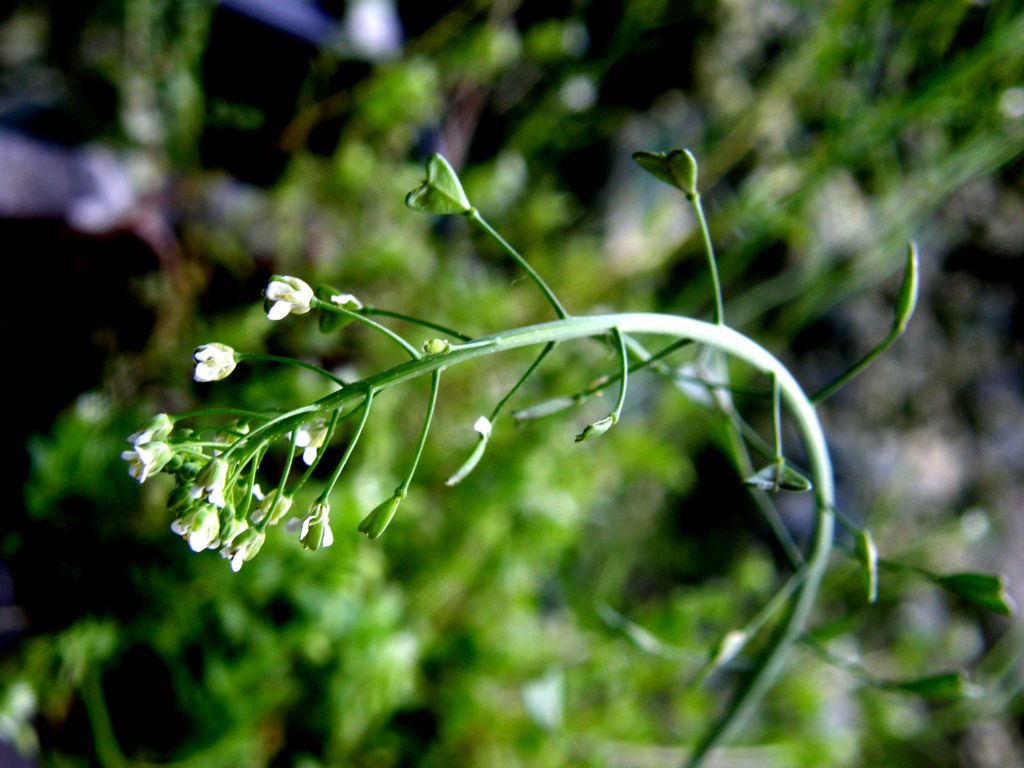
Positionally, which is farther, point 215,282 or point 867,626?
point 867,626

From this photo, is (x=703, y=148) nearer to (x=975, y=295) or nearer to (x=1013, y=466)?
(x=975, y=295)

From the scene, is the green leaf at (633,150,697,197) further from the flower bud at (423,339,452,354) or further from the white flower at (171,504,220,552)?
the white flower at (171,504,220,552)

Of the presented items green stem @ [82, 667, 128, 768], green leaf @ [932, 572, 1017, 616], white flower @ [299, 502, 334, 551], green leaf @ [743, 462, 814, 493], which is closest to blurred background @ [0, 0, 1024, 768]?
green stem @ [82, 667, 128, 768]

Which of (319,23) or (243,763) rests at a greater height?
(319,23)

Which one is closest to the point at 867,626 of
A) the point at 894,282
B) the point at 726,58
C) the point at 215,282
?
the point at 894,282

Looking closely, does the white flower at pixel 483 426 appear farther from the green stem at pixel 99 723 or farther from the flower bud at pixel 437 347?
the green stem at pixel 99 723

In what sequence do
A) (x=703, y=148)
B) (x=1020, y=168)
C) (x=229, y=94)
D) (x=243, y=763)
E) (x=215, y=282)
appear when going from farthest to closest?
(x=1020, y=168) < (x=703, y=148) < (x=229, y=94) < (x=215, y=282) < (x=243, y=763)
